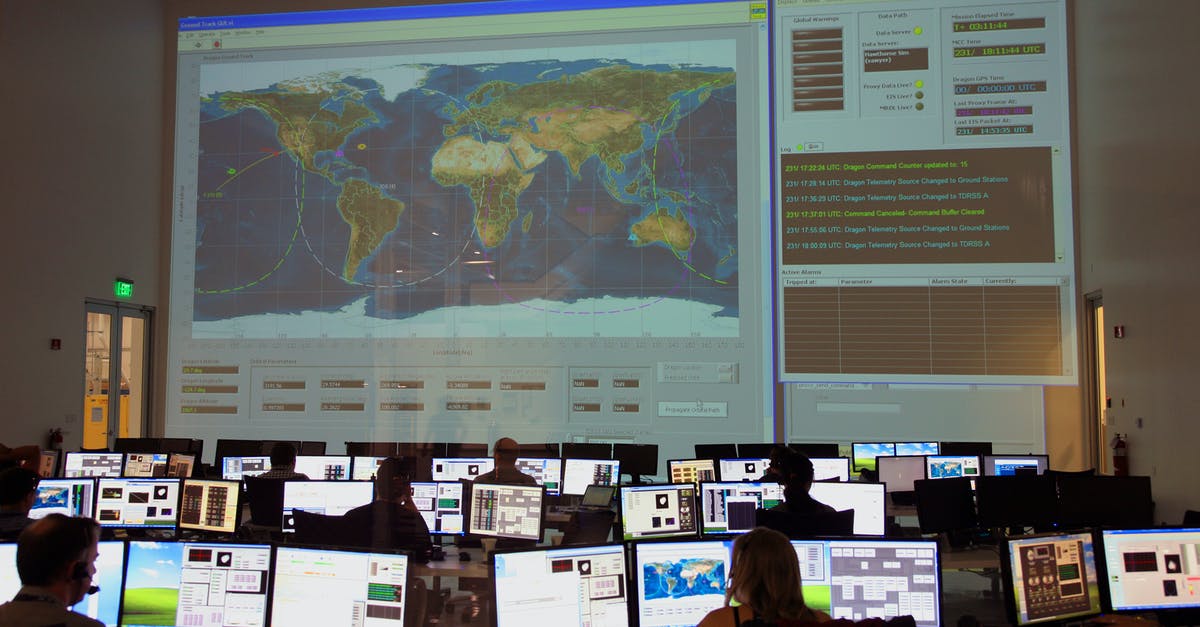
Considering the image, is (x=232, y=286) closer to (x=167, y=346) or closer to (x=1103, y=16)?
(x=167, y=346)

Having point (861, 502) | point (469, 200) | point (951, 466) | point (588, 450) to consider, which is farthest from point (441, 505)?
point (469, 200)

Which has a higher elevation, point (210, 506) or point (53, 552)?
point (53, 552)

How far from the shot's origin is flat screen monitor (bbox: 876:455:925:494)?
6797mm

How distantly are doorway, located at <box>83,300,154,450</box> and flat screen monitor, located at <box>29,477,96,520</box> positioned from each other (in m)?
4.37

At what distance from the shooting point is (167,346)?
9766mm

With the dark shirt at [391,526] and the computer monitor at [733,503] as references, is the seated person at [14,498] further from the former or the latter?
the computer monitor at [733,503]

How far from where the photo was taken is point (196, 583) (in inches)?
127

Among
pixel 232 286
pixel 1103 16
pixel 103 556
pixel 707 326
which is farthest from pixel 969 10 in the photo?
pixel 103 556

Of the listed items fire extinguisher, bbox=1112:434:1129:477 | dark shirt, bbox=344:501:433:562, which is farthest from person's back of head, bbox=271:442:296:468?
fire extinguisher, bbox=1112:434:1129:477

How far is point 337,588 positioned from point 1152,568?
2.97 metres

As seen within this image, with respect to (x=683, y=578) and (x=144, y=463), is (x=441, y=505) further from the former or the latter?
(x=144, y=463)

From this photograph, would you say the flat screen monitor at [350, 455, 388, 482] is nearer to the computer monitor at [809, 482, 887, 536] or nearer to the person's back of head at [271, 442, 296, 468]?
the person's back of head at [271, 442, 296, 468]

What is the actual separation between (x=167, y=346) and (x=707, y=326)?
556 centimetres

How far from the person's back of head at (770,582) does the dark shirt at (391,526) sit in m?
2.30
